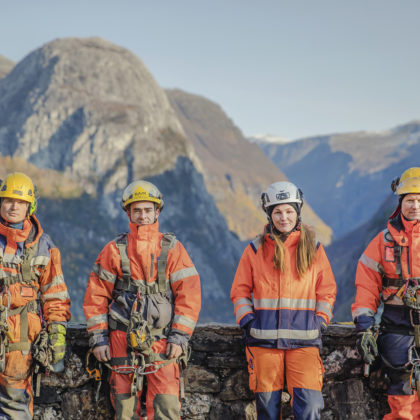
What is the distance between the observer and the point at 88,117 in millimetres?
107625

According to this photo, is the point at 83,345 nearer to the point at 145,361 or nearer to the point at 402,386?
the point at 145,361

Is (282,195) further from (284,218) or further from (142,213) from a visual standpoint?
(142,213)

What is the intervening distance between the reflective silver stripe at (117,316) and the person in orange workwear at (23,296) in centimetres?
50

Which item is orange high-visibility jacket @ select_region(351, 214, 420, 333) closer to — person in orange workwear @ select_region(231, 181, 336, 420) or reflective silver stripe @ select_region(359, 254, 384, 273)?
reflective silver stripe @ select_region(359, 254, 384, 273)

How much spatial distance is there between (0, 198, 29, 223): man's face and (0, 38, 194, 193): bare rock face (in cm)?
10080

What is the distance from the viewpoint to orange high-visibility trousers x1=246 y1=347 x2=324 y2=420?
14.9 ft

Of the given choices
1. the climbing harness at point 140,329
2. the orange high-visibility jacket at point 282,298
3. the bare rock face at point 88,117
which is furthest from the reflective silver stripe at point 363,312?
the bare rock face at point 88,117

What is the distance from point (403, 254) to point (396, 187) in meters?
0.75

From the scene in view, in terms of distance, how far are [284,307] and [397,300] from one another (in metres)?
1.16

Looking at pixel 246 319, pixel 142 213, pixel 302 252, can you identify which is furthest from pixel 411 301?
pixel 142 213

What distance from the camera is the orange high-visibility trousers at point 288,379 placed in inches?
179

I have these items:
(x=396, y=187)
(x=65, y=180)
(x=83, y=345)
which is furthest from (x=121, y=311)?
(x=65, y=180)

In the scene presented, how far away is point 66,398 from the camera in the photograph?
538cm

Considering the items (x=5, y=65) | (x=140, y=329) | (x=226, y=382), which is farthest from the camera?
(x=5, y=65)
